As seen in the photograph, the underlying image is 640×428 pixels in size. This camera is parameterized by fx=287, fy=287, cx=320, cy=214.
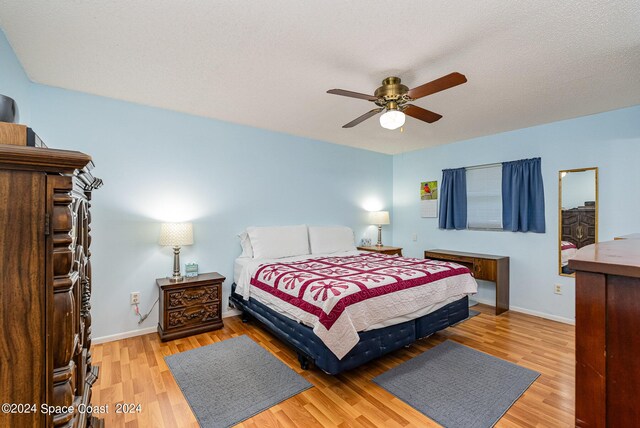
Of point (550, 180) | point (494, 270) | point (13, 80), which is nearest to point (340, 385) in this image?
point (494, 270)

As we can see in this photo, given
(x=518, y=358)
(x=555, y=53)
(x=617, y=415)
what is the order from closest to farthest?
(x=617, y=415)
(x=555, y=53)
(x=518, y=358)

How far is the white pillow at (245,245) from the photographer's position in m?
3.75

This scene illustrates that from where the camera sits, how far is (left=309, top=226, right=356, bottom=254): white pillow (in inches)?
166

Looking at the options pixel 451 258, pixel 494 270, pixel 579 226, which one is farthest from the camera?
pixel 451 258

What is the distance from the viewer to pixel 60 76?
2.51 metres

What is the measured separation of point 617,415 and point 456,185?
4.32 metres

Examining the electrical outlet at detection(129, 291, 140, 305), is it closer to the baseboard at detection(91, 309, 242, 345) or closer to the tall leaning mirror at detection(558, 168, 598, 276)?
the baseboard at detection(91, 309, 242, 345)

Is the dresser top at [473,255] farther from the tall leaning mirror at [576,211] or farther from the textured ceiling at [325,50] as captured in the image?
the textured ceiling at [325,50]

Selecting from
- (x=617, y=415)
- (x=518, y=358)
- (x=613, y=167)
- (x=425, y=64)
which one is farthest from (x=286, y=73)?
(x=613, y=167)

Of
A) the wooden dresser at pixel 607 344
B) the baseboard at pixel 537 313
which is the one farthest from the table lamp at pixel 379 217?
the wooden dresser at pixel 607 344

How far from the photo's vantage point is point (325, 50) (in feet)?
6.80

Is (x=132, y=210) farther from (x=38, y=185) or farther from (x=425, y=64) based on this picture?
Result: (x=425, y=64)

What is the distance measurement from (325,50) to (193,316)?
2.89 meters

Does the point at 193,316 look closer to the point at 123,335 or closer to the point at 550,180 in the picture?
the point at 123,335
